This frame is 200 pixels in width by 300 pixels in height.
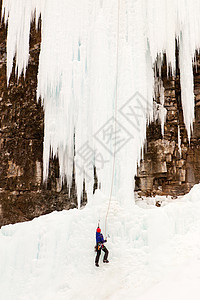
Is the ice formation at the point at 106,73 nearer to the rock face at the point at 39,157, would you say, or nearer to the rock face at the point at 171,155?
the rock face at the point at 171,155

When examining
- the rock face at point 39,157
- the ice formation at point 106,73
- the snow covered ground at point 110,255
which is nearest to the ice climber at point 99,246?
the snow covered ground at point 110,255

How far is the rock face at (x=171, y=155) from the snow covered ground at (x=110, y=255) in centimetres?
219

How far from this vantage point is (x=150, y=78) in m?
8.07

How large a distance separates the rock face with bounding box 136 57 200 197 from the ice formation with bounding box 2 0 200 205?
1.57 ft

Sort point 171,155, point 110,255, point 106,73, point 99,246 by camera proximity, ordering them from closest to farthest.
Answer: point 99,246 → point 110,255 → point 106,73 → point 171,155

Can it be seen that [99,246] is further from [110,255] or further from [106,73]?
[106,73]

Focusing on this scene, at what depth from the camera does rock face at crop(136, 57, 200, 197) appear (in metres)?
8.58

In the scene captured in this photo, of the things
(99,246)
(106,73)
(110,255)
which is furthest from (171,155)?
(99,246)

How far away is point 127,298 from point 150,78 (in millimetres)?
5320

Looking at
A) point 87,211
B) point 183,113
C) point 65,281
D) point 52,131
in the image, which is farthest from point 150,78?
point 65,281

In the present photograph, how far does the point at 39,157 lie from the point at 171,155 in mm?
3755

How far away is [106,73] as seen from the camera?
276 inches

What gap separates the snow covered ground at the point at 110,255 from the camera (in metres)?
4.80

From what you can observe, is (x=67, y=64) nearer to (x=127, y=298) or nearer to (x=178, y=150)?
(x=178, y=150)
